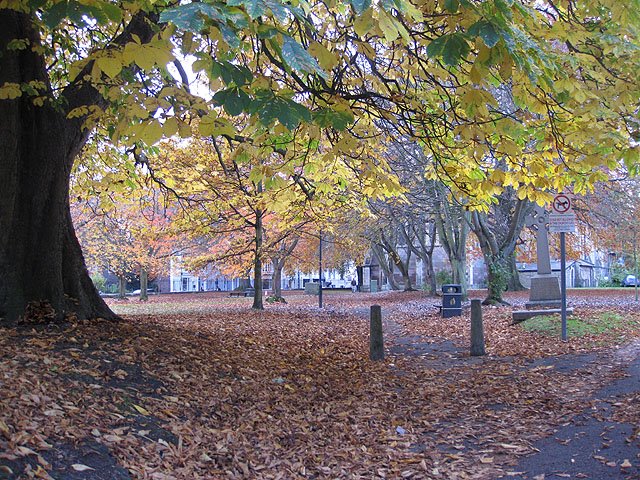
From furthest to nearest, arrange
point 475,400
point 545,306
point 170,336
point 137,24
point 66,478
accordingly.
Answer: point 545,306, point 170,336, point 137,24, point 475,400, point 66,478

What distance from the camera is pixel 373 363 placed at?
9.58 meters

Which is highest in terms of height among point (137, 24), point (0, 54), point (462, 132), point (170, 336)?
point (137, 24)

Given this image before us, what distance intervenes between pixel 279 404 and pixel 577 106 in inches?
182

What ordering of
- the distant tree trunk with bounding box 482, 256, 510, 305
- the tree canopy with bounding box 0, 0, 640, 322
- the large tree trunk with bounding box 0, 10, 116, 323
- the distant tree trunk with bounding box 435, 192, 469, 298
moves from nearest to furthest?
1. the tree canopy with bounding box 0, 0, 640, 322
2. the large tree trunk with bounding box 0, 10, 116, 323
3. the distant tree trunk with bounding box 482, 256, 510, 305
4. the distant tree trunk with bounding box 435, 192, 469, 298

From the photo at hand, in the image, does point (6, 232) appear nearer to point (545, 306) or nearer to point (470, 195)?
point (470, 195)

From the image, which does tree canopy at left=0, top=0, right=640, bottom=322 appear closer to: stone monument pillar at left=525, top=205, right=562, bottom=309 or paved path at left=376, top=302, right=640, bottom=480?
paved path at left=376, top=302, right=640, bottom=480

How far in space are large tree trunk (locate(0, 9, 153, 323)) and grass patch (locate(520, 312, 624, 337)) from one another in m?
8.93

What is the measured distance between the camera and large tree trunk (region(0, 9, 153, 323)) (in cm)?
706

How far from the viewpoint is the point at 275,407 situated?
249 inches

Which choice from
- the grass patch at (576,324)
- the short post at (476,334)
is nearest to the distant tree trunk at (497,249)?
the grass patch at (576,324)

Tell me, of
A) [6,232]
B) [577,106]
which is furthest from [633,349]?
[6,232]

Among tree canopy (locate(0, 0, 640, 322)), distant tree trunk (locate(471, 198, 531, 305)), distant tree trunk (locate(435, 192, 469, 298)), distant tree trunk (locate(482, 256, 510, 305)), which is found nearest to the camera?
tree canopy (locate(0, 0, 640, 322))

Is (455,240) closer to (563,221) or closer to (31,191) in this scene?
(563,221)

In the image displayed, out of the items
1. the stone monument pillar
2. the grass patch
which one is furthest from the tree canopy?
the stone monument pillar
